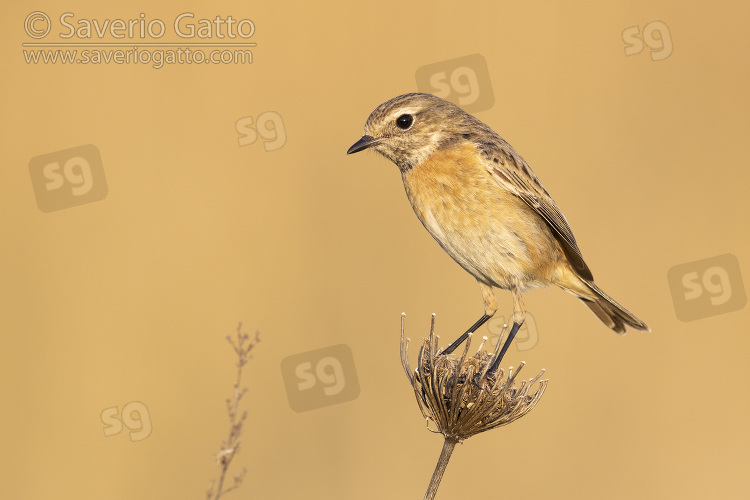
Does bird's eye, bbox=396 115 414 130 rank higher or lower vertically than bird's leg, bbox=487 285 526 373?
higher

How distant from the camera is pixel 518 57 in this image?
8430mm

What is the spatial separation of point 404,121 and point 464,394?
75.5 inches

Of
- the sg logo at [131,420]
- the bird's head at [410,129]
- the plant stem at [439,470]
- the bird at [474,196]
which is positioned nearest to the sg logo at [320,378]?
the sg logo at [131,420]

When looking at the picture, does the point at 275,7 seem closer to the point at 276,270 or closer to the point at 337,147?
the point at 337,147

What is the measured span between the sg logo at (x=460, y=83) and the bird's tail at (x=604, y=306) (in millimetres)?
2387

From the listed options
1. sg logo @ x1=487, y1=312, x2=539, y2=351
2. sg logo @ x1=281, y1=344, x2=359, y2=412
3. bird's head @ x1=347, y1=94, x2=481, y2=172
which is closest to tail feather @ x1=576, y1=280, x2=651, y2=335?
sg logo @ x1=487, y1=312, x2=539, y2=351

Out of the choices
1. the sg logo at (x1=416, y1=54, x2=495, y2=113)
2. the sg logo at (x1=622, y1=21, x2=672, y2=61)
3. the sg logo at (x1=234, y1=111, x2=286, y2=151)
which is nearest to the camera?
the sg logo at (x1=416, y1=54, x2=495, y2=113)

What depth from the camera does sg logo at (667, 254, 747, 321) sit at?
23.8ft

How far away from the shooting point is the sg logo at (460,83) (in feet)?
23.3

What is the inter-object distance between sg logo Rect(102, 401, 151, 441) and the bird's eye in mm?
3404

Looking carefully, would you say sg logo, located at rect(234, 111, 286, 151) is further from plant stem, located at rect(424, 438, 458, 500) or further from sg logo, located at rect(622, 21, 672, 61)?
plant stem, located at rect(424, 438, 458, 500)

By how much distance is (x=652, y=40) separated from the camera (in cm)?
833

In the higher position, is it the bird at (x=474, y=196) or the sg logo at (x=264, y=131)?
the sg logo at (x=264, y=131)

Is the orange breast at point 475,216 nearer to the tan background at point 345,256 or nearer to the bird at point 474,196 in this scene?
the bird at point 474,196
